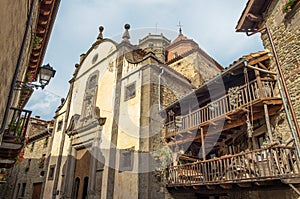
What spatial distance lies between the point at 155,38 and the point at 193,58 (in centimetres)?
1574

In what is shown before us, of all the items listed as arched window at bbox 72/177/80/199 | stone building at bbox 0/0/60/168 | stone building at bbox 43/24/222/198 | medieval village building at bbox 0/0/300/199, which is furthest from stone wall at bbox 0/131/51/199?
stone building at bbox 0/0/60/168

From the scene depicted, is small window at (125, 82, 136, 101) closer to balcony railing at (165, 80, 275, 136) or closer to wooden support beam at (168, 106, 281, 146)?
balcony railing at (165, 80, 275, 136)

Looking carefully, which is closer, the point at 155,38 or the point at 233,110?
the point at 233,110

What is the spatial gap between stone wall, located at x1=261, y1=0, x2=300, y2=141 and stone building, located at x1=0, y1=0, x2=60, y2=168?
325 inches

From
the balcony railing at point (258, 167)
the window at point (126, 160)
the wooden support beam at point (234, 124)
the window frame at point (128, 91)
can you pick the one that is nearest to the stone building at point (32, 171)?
the window at point (126, 160)

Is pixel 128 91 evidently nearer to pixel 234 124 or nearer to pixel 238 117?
pixel 234 124

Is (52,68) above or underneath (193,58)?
underneath

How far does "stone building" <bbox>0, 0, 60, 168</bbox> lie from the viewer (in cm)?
385

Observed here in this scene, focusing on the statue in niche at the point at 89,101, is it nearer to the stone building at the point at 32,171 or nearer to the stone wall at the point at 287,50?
the stone building at the point at 32,171

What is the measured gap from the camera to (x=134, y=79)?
1250cm

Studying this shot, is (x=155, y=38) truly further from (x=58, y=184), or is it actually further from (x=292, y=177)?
(x=292, y=177)

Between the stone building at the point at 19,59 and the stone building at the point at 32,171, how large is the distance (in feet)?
27.2

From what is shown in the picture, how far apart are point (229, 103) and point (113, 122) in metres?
6.16

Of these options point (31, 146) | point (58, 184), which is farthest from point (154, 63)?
point (31, 146)
